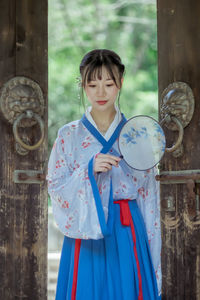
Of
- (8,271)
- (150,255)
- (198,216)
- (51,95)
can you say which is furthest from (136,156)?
(51,95)

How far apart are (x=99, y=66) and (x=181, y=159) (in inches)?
24.7

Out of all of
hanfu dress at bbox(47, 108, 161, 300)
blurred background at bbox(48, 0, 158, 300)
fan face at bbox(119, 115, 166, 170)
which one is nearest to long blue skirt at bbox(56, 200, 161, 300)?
hanfu dress at bbox(47, 108, 161, 300)

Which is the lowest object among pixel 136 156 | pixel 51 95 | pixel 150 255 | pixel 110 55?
pixel 150 255

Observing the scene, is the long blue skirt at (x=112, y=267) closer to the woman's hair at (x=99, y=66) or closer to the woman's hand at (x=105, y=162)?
the woman's hand at (x=105, y=162)

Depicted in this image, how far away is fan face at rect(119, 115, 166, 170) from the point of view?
A: 173 centimetres

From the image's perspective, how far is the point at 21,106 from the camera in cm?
220

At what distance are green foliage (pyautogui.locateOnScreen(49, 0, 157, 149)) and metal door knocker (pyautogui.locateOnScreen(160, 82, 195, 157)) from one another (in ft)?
16.2

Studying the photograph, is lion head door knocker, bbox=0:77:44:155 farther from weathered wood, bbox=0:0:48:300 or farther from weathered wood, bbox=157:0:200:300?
weathered wood, bbox=157:0:200:300

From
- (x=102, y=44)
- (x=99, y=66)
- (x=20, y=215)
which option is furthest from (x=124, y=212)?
(x=102, y=44)

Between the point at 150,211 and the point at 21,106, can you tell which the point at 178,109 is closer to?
the point at 150,211

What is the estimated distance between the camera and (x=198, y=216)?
213cm

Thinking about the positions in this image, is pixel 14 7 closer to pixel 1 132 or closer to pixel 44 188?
pixel 1 132

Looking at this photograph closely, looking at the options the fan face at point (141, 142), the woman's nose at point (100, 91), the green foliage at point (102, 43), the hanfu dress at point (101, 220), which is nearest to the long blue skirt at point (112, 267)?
the hanfu dress at point (101, 220)

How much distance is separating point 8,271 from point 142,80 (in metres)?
5.82
